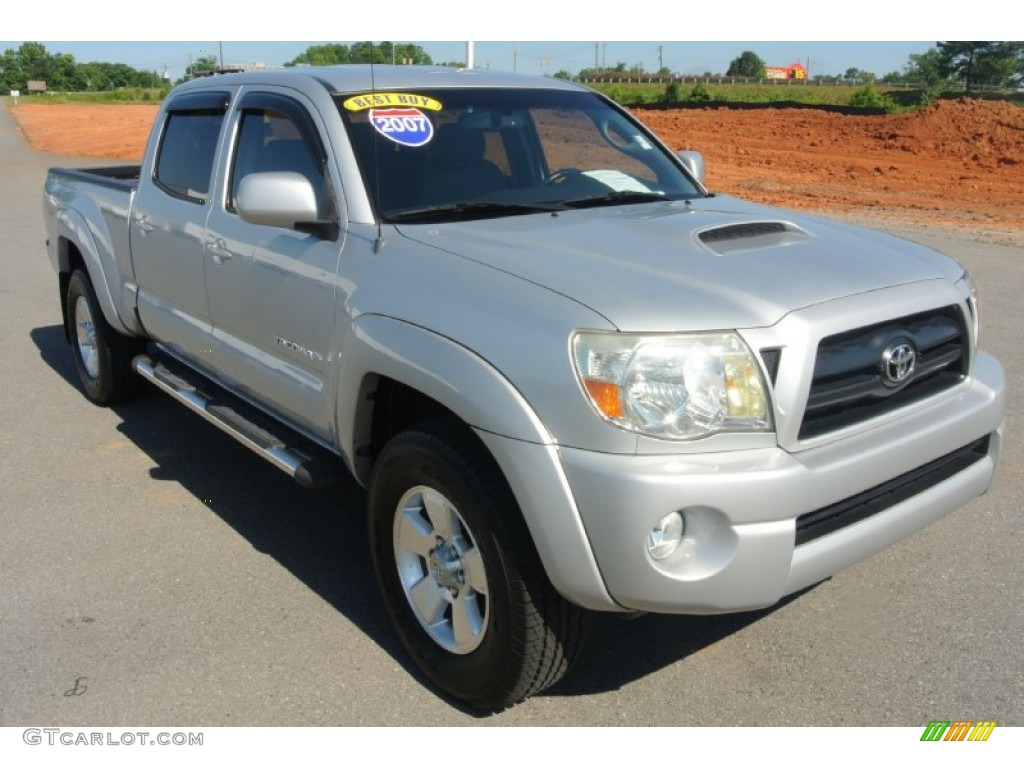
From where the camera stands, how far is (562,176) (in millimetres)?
4172

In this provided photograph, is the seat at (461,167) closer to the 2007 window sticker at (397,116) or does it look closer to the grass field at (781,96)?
the 2007 window sticker at (397,116)

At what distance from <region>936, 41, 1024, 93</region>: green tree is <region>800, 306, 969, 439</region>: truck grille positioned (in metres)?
66.3

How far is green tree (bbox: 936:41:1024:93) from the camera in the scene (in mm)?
61994

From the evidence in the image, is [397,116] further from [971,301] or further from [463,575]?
[971,301]

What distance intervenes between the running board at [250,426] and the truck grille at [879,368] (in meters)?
1.85

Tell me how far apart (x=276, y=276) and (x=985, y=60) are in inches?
2778

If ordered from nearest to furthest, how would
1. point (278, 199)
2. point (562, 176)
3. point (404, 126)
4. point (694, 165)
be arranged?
point (278, 199)
point (404, 126)
point (562, 176)
point (694, 165)

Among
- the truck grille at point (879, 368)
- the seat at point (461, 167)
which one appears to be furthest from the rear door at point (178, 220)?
the truck grille at point (879, 368)

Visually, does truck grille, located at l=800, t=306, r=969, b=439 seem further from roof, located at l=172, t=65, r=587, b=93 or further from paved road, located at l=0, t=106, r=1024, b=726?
roof, located at l=172, t=65, r=587, b=93

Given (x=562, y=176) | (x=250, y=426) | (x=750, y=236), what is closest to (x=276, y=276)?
(x=250, y=426)

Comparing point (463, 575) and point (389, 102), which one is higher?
point (389, 102)

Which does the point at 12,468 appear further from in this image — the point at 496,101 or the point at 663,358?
the point at 663,358

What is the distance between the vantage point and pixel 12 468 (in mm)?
5254
